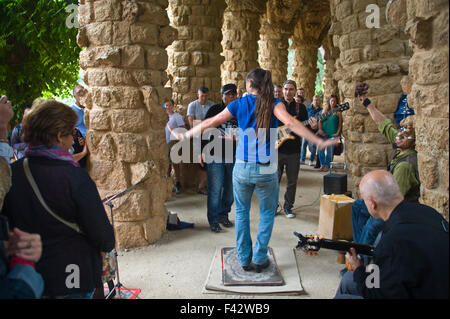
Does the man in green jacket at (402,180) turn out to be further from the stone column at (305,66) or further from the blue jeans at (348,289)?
the stone column at (305,66)

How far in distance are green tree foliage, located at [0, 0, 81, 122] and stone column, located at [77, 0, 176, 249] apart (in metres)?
2.45

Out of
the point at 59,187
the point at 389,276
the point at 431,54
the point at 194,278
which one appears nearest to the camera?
the point at 389,276

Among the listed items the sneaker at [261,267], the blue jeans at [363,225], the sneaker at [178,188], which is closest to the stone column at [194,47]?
the sneaker at [178,188]

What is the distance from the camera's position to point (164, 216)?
508 cm

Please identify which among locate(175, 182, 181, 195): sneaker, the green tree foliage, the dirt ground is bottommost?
the dirt ground

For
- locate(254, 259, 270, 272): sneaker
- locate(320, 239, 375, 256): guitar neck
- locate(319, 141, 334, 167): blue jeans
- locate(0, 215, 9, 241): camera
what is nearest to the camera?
locate(0, 215, 9, 241): camera

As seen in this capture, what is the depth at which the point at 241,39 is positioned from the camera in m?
10.1

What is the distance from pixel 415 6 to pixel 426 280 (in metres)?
1.57

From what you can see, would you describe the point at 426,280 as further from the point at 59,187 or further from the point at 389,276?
the point at 59,187

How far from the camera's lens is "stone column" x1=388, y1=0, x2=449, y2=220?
2.08 metres

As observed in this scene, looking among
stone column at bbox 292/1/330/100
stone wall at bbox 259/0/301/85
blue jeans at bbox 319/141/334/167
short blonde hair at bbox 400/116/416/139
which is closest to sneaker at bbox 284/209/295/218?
short blonde hair at bbox 400/116/416/139

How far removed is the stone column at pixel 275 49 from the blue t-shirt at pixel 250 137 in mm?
11455

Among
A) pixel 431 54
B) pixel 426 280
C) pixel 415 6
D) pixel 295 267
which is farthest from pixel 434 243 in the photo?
pixel 295 267

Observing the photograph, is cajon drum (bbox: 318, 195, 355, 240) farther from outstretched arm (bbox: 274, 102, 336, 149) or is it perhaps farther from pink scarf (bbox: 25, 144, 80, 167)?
pink scarf (bbox: 25, 144, 80, 167)
